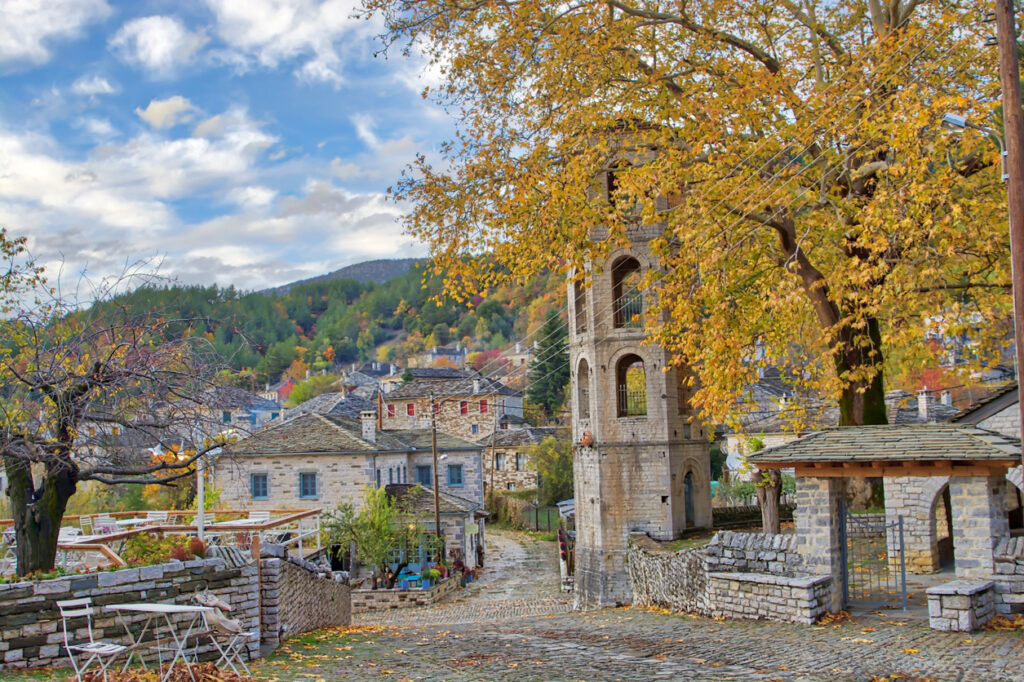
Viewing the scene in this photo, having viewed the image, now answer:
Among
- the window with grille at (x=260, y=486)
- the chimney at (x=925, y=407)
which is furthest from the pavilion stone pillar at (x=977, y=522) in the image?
the chimney at (x=925, y=407)

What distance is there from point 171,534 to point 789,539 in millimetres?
10390

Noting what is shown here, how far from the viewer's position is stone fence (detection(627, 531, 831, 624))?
13.4m

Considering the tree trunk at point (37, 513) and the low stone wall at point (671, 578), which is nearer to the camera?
the tree trunk at point (37, 513)

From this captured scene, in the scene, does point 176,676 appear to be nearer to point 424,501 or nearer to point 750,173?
point 750,173

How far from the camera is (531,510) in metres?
53.3

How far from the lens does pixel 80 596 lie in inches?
425

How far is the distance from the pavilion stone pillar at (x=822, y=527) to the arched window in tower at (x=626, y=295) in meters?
14.5

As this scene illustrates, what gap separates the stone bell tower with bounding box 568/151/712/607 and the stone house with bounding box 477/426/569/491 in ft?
96.1

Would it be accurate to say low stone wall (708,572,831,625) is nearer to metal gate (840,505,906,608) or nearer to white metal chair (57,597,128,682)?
metal gate (840,505,906,608)

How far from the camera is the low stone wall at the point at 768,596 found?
13195 mm

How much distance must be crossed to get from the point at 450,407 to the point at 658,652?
173 ft

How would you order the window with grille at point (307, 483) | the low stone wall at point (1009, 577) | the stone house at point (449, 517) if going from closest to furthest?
the low stone wall at point (1009, 577)
the stone house at point (449, 517)
the window with grille at point (307, 483)

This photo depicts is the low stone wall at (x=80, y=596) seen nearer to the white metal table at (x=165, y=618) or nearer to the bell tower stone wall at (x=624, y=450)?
the white metal table at (x=165, y=618)

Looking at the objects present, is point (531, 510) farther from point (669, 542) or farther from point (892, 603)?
point (892, 603)
